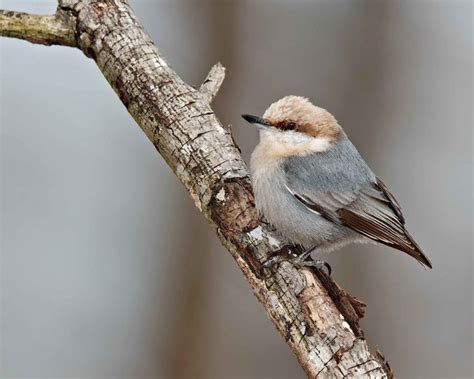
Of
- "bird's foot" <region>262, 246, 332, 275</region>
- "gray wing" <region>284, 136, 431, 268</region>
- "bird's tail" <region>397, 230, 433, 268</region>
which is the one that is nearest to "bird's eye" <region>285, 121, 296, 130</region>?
"gray wing" <region>284, 136, 431, 268</region>

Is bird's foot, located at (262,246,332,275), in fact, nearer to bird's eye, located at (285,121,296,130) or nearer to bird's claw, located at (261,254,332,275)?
bird's claw, located at (261,254,332,275)

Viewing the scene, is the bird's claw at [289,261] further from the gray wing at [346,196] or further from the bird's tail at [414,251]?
the bird's tail at [414,251]

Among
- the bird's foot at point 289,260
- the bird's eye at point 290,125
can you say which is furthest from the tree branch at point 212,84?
the bird's foot at point 289,260

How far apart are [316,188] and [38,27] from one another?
1.69 meters

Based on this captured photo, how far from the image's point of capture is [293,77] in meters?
6.98

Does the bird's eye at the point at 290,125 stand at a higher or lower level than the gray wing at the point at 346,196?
higher

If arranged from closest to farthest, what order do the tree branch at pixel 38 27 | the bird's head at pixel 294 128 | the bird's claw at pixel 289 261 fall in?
the bird's claw at pixel 289 261
the bird's head at pixel 294 128
the tree branch at pixel 38 27

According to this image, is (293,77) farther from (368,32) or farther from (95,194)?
(95,194)

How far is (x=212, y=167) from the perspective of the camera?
3.39m

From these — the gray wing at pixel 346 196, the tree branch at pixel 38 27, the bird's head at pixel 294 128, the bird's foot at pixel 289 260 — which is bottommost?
the bird's foot at pixel 289 260

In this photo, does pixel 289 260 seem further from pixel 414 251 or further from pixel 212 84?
pixel 212 84

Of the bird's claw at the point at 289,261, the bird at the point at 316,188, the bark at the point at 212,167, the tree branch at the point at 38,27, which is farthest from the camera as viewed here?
the tree branch at the point at 38,27

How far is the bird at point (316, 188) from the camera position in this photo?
3.44 metres

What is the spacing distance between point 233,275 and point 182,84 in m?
3.35
